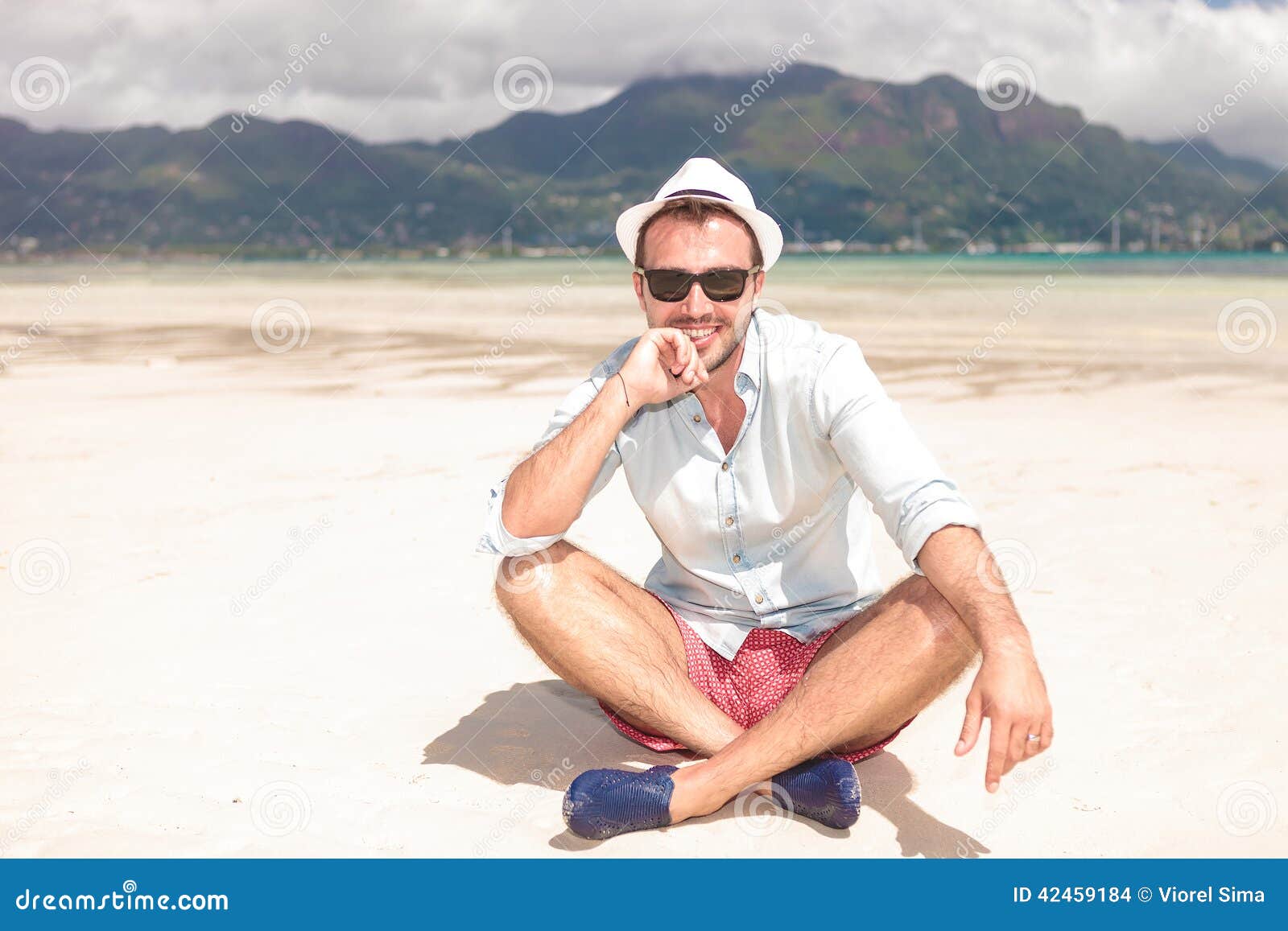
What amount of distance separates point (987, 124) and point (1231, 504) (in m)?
206

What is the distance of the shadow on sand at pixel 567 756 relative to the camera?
2822 millimetres

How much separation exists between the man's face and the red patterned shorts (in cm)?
82

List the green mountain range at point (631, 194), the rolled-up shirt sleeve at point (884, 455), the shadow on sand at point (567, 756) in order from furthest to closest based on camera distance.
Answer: the green mountain range at point (631, 194) < the shadow on sand at point (567, 756) < the rolled-up shirt sleeve at point (884, 455)

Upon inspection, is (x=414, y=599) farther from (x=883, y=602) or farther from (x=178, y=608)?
(x=883, y=602)

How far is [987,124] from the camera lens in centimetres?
19350

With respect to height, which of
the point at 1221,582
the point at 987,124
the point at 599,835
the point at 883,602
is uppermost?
the point at 987,124

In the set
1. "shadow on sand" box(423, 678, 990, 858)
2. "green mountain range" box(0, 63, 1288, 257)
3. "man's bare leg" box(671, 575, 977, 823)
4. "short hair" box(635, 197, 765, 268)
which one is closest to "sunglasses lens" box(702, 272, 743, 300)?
"short hair" box(635, 197, 765, 268)

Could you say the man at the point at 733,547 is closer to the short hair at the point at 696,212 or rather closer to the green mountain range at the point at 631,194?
the short hair at the point at 696,212

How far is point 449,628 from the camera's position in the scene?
4465mm

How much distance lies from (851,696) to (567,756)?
1059mm

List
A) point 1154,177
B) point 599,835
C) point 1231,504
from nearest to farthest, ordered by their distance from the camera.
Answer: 1. point 599,835
2. point 1231,504
3. point 1154,177

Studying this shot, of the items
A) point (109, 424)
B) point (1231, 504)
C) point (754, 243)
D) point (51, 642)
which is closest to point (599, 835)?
point (754, 243)

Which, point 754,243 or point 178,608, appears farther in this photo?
point 178,608

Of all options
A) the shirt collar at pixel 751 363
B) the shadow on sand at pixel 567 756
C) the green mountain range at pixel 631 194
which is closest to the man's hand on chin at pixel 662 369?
the shirt collar at pixel 751 363
